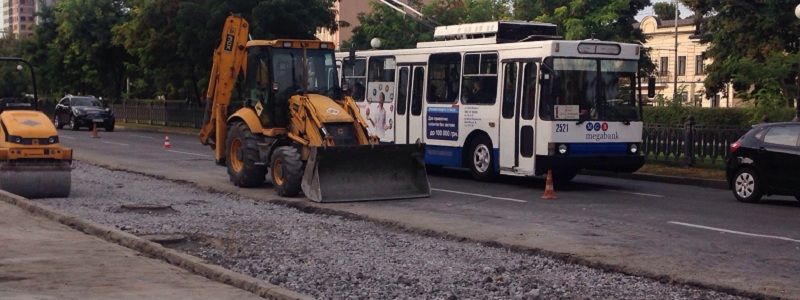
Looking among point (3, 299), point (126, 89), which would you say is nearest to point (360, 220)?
point (3, 299)

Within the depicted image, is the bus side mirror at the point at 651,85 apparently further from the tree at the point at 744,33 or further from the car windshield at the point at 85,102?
the car windshield at the point at 85,102

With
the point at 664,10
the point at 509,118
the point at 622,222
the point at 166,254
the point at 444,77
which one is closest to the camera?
the point at 166,254

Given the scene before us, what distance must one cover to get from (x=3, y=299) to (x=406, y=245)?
5.18 metres

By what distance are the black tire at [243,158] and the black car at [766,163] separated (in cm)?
826

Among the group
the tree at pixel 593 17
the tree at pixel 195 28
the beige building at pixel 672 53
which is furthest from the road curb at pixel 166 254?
the beige building at pixel 672 53

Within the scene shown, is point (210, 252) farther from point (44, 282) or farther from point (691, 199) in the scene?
point (691, 199)

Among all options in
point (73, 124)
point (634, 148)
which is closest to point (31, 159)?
point (634, 148)

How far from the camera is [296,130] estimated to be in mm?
19016

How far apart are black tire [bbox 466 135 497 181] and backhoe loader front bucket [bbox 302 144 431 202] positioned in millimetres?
3504

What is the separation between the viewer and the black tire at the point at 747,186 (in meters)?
18.4

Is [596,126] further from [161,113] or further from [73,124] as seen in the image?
[161,113]

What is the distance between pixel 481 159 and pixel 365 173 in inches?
184

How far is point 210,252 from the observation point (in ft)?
38.7

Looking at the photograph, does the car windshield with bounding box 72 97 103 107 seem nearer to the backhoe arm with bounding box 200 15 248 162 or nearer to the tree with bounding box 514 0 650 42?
the tree with bounding box 514 0 650 42
